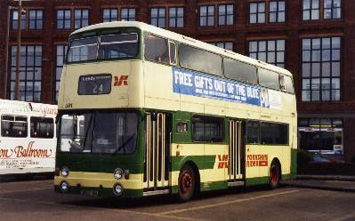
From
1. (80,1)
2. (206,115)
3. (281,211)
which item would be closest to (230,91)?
(206,115)

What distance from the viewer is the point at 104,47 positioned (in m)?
14.2

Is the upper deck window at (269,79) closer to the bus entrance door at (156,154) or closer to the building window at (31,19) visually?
the bus entrance door at (156,154)

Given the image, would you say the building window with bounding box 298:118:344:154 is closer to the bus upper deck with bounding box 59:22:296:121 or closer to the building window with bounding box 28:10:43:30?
the building window with bounding box 28:10:43:30

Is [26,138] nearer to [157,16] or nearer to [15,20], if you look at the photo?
[157,16]

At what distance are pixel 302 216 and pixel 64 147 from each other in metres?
5.74

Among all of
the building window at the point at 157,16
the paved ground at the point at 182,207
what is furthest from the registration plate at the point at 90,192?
the building window at the point at 157,16

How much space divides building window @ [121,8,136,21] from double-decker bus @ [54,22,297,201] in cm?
4360

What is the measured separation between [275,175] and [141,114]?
9.10 metres

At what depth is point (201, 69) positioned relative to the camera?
53.3ft

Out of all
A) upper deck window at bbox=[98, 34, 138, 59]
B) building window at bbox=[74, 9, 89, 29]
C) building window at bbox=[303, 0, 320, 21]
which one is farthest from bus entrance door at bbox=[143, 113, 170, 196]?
building window at bbox=[74, 9, 89, 29]

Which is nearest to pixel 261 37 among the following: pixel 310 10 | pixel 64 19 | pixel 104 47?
pixel 310 10

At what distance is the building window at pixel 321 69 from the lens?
176 ft

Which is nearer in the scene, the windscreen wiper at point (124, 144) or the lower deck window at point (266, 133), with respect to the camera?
the windscreen wiper at point (124, 144)

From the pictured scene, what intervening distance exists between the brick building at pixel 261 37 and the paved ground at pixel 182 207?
35.8 m
